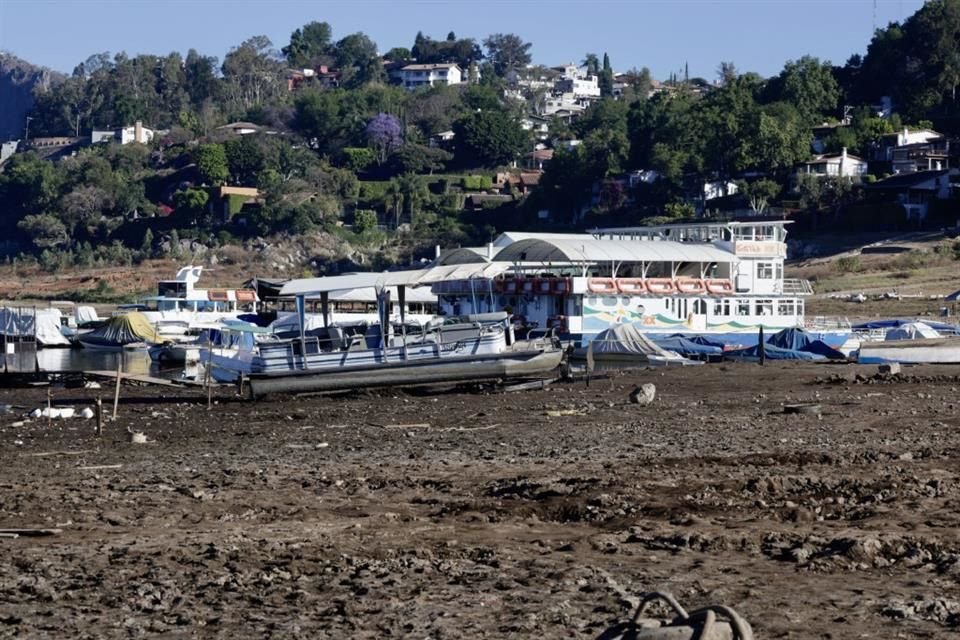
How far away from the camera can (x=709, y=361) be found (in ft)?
153

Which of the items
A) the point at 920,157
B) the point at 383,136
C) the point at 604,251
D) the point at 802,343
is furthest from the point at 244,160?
the point at 802,343

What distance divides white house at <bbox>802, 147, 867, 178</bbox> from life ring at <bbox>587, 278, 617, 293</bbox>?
213ft

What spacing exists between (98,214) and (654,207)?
6378 cm

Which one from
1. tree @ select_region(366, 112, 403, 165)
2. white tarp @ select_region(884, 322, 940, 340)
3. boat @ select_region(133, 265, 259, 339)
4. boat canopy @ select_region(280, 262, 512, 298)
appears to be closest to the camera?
boat canopy @ select_region(280, 262, 512, 298)

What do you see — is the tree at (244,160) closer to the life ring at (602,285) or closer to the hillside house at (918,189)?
the hillside house at (918,189)

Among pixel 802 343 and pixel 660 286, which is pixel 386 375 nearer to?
pixel 802 343

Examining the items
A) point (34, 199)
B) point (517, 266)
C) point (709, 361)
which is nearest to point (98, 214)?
point (34, 199)

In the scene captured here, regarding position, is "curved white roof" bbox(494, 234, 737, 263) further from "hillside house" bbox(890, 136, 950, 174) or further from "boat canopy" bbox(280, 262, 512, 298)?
"hillside house" bbox(890, 136, 950, 174)

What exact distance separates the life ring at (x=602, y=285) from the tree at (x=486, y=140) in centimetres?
11584

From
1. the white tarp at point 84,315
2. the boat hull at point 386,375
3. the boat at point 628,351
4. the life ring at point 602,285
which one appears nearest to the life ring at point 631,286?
the life ring at point 602,285

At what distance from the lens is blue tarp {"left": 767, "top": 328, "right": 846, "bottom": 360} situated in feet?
151

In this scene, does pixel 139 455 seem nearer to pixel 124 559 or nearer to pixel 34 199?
pixel 124 559

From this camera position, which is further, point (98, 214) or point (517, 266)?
point (98, 214)

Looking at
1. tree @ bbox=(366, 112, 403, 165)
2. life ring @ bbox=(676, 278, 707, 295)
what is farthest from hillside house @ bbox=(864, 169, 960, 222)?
tree @ bbox=(366, 112, 403, 165)
